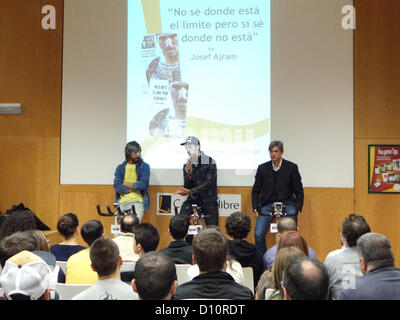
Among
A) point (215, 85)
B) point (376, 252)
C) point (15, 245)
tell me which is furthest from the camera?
point (215, 85)

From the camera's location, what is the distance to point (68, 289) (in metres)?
2.29

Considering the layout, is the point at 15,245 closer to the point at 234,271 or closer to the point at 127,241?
the point at 127,241

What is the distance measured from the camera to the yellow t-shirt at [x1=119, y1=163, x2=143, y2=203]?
216 inches

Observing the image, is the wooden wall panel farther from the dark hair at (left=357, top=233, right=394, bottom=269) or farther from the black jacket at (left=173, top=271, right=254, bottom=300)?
the black jacket at (left=173, top=271, right=254, bottom=300)

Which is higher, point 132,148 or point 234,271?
point 132,148

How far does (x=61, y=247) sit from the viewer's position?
129 inches

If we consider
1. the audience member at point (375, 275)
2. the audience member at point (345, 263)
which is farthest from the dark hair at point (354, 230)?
the audience member at point (375, 275)

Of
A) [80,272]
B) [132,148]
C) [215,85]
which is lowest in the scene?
[80,272]

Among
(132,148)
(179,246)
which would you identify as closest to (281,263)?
(179,246)

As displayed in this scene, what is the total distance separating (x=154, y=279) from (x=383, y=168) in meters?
4.49

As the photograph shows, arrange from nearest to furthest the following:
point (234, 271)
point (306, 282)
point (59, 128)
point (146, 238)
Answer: point (306, 282)
point (234, 271)
point (146, 238)
point (59, 128)

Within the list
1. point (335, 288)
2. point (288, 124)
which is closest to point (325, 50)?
point (288, 124)

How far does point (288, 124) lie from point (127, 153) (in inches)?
82.1

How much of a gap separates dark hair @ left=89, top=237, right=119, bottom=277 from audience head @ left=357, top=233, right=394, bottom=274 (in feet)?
4.08
